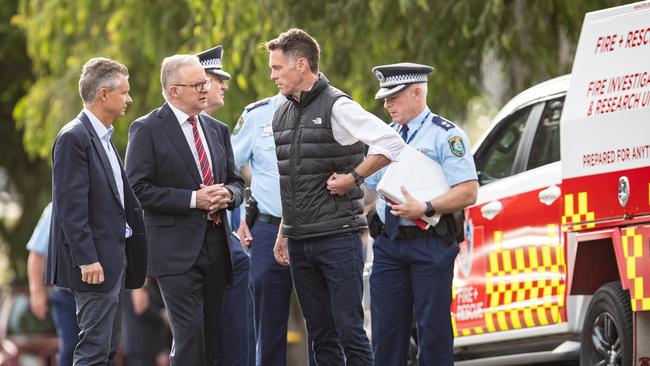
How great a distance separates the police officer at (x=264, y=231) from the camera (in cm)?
963

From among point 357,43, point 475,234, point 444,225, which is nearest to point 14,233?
point 357,43

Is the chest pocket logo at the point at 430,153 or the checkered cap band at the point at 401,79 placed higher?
the checkered cap band at the point at 401,79

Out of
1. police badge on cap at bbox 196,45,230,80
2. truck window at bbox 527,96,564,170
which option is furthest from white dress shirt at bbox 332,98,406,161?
truck window at bbox 527,96,564,170

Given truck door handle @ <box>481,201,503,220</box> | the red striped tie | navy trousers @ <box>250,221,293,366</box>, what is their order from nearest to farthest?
the red striped tie, navy trousers @ <box>250,221,293,366</box>, truck door handle @ <box>481,201,503,220</box>

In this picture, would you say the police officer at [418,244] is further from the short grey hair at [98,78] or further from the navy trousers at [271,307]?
the short grey hair at [98,78]

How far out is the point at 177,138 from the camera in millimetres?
8711

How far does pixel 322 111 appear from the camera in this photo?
28.1 feet

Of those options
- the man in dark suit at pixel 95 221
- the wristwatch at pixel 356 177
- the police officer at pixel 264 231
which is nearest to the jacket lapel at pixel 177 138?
the man in dark suit at pixel 95 221

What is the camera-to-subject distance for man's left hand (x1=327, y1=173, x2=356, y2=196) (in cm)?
845

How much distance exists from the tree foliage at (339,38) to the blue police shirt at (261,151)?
11.5 feet

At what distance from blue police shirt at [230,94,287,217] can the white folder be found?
108 cm

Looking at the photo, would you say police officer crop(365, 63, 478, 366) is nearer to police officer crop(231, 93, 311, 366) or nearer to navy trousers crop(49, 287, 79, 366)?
police officer crop(231, 93, 311, 366)

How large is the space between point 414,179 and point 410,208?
0.72 ft

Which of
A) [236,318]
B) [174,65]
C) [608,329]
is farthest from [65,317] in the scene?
[608,329]
